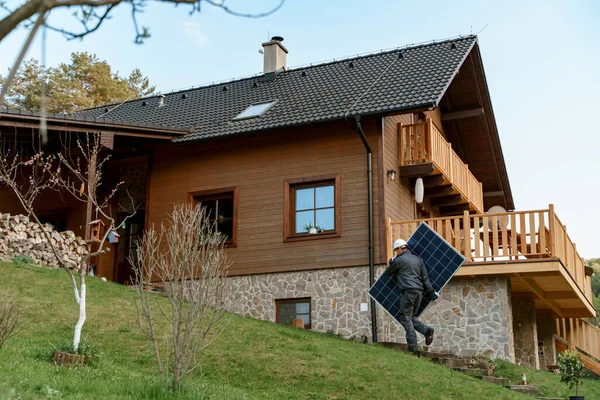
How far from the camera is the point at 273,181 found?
17.9 metres

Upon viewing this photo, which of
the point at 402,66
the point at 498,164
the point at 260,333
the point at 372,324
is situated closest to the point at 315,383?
the point at 260,333

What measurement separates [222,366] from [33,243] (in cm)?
774

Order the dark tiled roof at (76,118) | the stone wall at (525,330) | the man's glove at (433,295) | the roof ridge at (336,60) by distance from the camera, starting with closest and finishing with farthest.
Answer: the man's glove at (433,295) → the dark tiled roof at (76,118) → the stone wall at (525,330) → the roof ridge at (336,60)

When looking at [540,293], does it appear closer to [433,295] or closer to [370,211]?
[370,211]

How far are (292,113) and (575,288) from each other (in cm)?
710

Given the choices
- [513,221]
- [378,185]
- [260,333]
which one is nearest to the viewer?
[260,333]

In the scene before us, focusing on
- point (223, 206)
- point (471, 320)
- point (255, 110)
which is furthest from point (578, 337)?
point (255, 110)

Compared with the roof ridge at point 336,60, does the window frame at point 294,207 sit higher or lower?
lower

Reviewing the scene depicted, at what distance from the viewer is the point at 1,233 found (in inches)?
663

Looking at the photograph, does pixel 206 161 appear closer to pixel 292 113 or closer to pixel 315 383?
pixel 292 113

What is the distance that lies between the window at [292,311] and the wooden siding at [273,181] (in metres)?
0.69

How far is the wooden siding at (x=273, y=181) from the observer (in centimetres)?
1667

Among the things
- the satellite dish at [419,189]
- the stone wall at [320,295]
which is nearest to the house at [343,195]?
the stone wall at [320,295]

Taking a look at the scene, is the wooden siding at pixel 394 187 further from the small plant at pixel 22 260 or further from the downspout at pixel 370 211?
the small plant at pixel 22 260
